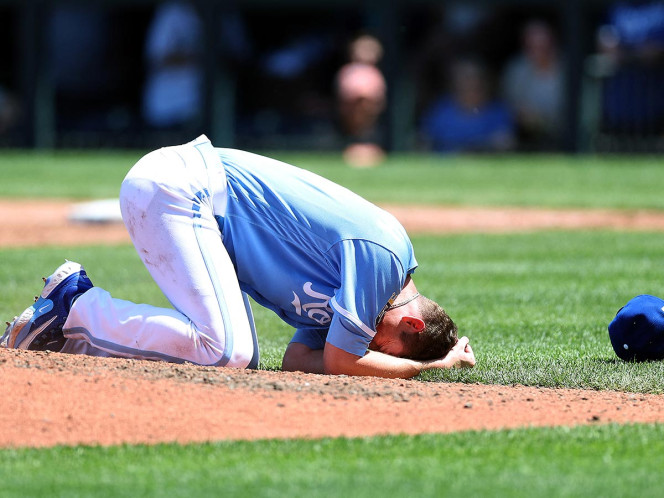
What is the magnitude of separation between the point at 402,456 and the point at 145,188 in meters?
1.75

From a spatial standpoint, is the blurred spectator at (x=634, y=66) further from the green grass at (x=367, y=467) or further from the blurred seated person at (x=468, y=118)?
the green grass at (x=367, y=467)

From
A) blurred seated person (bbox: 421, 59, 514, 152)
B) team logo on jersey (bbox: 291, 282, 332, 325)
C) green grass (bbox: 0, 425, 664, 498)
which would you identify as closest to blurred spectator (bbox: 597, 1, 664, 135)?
blurred seated person (bbox: 421, 59, 514, 152)

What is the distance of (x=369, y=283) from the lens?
4488 millimetres

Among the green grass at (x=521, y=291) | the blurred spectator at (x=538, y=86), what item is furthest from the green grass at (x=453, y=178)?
the green grass at (x=521, y=291)

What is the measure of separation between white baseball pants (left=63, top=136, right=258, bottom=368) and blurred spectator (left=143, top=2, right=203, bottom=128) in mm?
15968

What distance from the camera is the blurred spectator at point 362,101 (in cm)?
1941

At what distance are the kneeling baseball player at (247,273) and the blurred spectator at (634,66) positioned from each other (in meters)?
13.8

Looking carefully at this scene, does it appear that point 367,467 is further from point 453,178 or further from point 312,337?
point 453,178

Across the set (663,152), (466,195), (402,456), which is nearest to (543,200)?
(466,195)

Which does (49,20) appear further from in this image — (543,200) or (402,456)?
(402,456)

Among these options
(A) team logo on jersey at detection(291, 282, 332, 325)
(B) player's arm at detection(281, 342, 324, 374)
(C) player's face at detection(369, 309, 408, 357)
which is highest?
(A) team logo on jersey at detection(291, 282, 332, 325)

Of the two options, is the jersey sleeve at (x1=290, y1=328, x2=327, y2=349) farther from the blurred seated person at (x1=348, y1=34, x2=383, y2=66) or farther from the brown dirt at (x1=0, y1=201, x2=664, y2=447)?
the blurred seated person at (x1=348, y1=34, x2=383, y2=66)

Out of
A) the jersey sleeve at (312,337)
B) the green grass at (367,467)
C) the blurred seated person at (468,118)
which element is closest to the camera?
the green grass at (367,467)

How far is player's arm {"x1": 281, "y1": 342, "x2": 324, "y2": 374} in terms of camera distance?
4.91 metres
